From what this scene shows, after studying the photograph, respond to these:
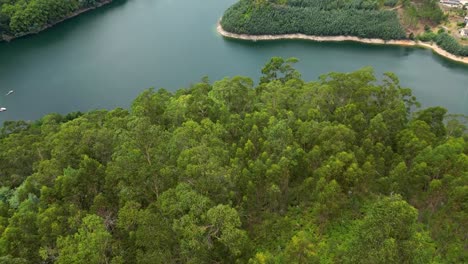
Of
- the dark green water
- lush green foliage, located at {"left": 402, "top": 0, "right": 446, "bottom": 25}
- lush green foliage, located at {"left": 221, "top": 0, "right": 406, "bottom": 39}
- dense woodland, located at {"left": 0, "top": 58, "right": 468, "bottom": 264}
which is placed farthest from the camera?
lush green foliage, located at {"left": 402, "top": 0, "right": 446, "bottom": 25}

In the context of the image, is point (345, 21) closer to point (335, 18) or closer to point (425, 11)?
point (335, 18)

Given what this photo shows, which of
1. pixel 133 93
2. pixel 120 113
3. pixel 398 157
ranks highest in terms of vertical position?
pixel 398 157

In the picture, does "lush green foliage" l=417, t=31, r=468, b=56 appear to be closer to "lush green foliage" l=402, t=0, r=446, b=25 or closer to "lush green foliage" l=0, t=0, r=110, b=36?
"lush green foliage" l=402, t=0, r=446, b=25

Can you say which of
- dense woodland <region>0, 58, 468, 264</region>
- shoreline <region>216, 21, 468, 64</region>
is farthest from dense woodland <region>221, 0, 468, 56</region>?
dense woodland <region>0, 58, 468, 264</region>

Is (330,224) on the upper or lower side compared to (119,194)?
lower

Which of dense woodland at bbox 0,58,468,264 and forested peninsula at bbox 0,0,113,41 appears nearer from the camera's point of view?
dense woodland at bbox 0,58,468,264

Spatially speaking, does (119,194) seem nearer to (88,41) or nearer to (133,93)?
(133,93)

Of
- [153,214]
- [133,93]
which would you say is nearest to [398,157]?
[153,214]
